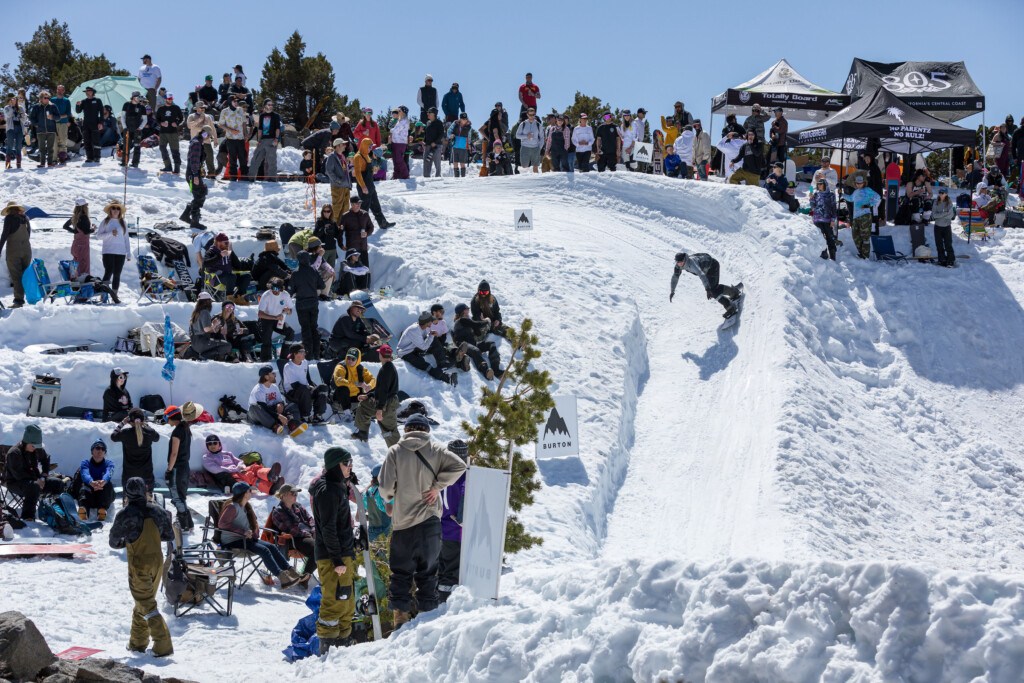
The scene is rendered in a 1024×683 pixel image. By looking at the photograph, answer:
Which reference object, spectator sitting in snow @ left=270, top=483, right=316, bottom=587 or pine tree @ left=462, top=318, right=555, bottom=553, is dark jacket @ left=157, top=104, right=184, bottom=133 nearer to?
spectator sitting in snow @ left=270, top=483, right=316, bottom=587

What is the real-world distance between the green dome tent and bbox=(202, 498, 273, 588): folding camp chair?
70.6 feet

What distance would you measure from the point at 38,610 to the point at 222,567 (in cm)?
170

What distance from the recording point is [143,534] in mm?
9445

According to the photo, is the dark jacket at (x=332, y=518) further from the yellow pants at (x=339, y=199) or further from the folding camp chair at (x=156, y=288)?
the yellow pants at (x=339, y=199)

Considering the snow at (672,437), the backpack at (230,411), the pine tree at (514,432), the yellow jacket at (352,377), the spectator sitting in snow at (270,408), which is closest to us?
the snow at (672,437)

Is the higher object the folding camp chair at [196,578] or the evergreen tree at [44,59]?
the evergreen tree at [44,59]

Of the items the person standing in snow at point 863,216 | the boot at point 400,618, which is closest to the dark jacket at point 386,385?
the boot at point 400,618

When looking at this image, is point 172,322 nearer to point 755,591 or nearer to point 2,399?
point 2,399

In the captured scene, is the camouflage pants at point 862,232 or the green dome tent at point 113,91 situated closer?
the camouflage pants at point 862,232

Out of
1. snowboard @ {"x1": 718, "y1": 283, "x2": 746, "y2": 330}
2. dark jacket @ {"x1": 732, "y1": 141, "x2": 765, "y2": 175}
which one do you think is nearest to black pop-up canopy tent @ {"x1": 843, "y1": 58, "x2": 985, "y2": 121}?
dark jacket @ {"x1": 732, "y1": 141, "x2": 765, "y2": 175}

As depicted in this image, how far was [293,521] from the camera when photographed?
41.4 ft

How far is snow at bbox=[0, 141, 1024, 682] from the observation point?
21.7 ft

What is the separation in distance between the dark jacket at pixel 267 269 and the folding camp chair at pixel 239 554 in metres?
6.59

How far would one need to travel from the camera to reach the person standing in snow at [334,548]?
359 inches
